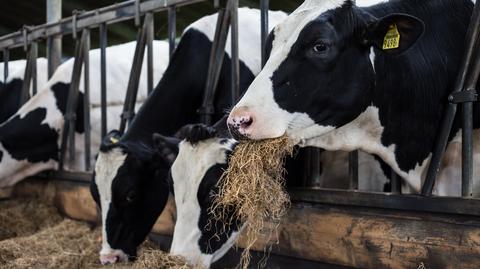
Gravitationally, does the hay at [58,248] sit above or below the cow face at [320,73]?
below

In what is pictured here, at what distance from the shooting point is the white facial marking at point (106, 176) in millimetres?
3799

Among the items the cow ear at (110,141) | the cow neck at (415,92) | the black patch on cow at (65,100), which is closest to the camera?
the cow neck at (415,92)

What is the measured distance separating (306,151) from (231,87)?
762 mm

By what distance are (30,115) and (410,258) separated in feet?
12.9

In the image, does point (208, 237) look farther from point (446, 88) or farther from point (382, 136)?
point (446, 88)

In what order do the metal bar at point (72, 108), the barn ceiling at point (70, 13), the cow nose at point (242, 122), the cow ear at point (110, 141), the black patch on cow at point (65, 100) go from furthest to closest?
the barn ceiling at point (70, 13) → the black patch on cow at point (65, 100) → the metal bar at point (72, 108) → the cow ear at point (110, 141) → the cow nose at point (242, 122)

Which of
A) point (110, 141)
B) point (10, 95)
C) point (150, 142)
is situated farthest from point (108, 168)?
point (10, 95)

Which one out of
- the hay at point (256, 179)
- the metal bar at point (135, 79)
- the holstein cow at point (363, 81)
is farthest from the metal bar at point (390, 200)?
the metal bar at point (135, 79)

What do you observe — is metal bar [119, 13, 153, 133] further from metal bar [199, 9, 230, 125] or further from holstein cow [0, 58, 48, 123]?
holstein cow [0, 58, 48, 123]

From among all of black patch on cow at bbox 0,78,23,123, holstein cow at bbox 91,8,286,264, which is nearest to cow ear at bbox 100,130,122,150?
A: holstein cow at bbox 91,8,286,264

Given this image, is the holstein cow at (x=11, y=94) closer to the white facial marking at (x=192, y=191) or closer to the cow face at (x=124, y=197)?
the cow face at (x=124, y=197)

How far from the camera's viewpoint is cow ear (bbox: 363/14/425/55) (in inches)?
97.2

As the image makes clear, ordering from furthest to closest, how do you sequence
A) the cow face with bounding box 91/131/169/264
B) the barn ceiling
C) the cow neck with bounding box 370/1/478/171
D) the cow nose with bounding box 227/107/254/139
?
the barn ceiling < the cow face with bounding box 91/131/169/264 < the cow neck with bounding box 370/1/478/171 < the cow nose with bounding box 227/107/254/139

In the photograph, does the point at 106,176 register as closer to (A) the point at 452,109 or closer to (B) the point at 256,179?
(B) the point at 256,179
